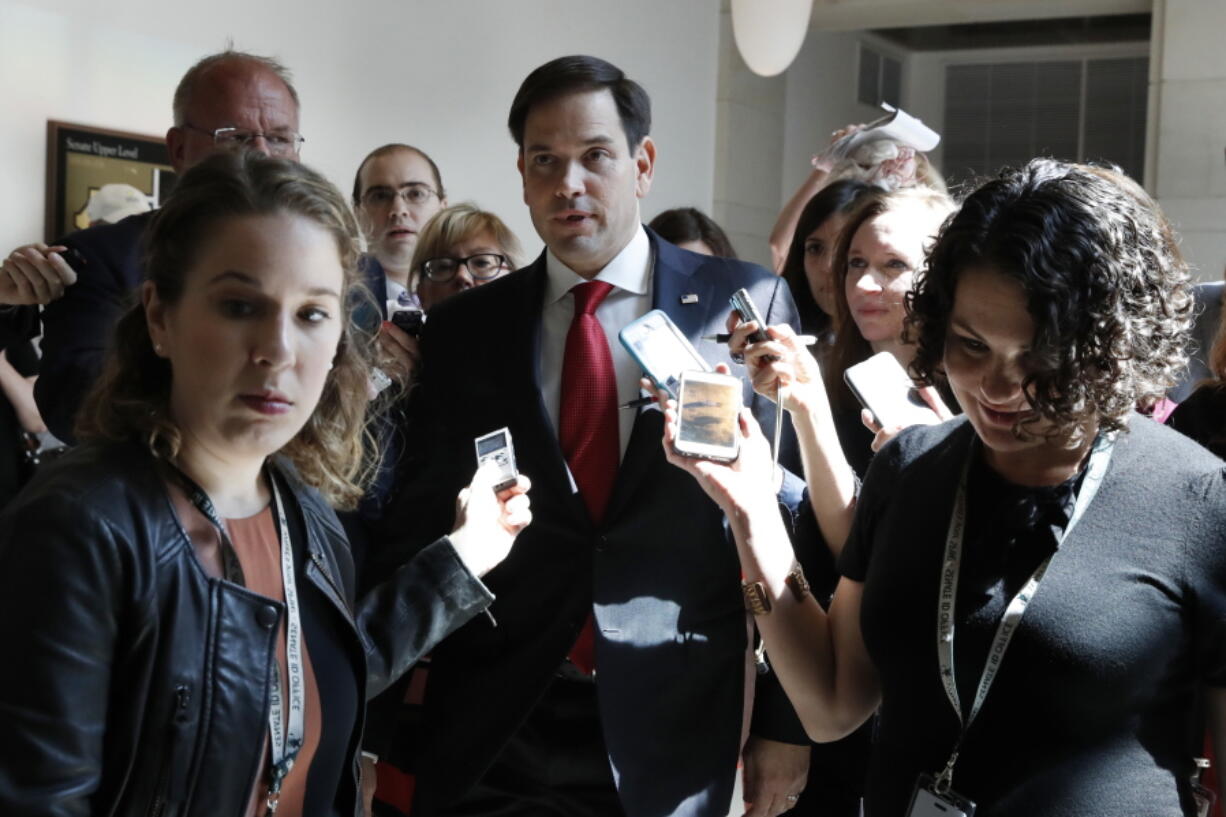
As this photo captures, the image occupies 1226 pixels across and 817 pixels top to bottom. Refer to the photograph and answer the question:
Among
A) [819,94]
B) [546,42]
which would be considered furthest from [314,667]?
[819,94]

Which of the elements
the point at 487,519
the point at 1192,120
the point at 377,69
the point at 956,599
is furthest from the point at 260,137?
the point at 1192,120

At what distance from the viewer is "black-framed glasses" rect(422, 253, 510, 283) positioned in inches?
140

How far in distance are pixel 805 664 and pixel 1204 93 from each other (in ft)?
21.5

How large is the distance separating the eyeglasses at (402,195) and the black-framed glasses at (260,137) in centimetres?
170

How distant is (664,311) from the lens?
2.45 metres

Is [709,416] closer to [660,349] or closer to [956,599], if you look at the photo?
[660,349]

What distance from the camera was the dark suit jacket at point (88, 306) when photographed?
247 cm

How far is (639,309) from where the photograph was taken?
2.54 m

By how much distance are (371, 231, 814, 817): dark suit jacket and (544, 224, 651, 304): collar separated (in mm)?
82

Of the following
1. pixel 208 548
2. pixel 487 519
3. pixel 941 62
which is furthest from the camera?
pixel 941 62

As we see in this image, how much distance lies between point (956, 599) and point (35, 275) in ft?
5.81

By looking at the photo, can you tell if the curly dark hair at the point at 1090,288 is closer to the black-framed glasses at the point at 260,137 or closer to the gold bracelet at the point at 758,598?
the gold bracelet at the point at 758,598

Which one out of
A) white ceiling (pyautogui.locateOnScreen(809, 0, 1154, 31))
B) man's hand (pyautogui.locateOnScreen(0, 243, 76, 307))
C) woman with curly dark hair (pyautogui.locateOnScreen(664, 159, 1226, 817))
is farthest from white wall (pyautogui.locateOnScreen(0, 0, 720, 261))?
woman with curly dark hair (pyautogui.locateOnScreen(664, 159, 1226, 817))

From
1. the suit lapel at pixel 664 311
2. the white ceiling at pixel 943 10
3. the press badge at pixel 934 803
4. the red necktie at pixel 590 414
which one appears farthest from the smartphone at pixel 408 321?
the white ceiling at pixel 943 10
